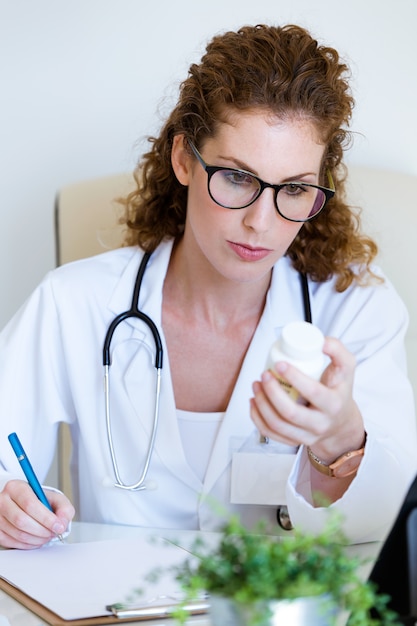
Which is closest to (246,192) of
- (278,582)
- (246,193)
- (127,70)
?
(246,193)

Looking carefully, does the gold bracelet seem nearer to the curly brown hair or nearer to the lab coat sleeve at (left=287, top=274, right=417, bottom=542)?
the lab coat sleeve at (left=287, top=274, right=417, bottom=542)

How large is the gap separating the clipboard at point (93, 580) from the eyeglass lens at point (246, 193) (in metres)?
0.56

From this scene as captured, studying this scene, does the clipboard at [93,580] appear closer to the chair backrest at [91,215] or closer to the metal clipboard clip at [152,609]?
the metal clipboard clip at [152,609]

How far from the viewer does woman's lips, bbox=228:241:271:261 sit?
1500mm

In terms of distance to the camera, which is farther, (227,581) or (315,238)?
(315,238)

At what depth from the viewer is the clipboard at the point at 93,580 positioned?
103 cm

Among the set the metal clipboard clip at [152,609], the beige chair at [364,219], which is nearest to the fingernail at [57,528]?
the metal clipboard clip at [152,609]

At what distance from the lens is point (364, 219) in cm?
195

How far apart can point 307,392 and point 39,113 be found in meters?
1.43

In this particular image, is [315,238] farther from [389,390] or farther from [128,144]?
[128,144]

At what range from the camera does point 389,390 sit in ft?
5.19

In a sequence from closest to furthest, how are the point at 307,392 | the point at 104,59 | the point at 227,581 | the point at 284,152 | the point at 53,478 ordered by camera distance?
1. the point at 227,581
2. the point at 307,392
3. the point at 284,152
4. the point at 104,59
5. the point at 53,478

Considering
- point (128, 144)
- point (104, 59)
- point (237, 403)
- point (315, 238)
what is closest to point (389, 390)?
point (237, 403)

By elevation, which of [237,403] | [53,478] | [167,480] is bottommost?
[53,478]
